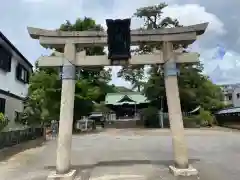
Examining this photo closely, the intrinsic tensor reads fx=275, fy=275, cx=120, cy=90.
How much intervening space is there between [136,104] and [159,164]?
32718 millimetres

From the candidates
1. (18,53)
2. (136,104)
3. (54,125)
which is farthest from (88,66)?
(136,104)

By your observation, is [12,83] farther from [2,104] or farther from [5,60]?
[2,104]

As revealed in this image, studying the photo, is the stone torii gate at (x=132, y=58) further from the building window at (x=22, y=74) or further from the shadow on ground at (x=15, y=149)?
the building window at (x=22, y=74)

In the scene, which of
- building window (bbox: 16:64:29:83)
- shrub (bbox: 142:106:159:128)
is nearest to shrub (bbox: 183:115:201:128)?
shrub (bbox: 142:106:159:128)

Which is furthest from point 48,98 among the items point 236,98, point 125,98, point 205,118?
point 236,98

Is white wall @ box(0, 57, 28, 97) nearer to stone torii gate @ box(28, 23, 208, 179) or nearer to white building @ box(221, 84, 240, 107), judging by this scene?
stone torii gate @ box(28, 23, 208, 179)

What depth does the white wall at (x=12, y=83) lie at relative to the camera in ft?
54.9

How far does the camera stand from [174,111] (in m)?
8.22

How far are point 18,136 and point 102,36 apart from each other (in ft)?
29.3

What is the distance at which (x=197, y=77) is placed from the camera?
32188 mm

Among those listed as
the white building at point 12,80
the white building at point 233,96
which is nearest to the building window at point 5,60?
the white building at point 12,80

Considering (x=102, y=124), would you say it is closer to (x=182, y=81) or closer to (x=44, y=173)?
(x=182, y=81)

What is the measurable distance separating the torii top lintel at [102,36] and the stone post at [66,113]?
0.32 metres

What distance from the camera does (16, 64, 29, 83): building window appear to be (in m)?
20.4
